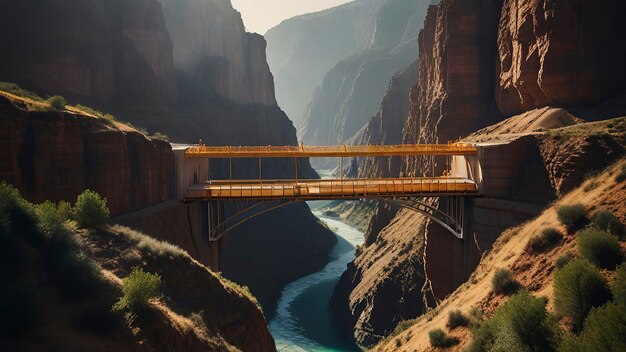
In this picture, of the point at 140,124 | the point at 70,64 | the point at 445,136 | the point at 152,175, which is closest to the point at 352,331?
the point at 445,136

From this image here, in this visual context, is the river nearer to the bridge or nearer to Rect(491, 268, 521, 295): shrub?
the bridge

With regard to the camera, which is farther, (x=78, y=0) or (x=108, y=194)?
(x=78, y=0)

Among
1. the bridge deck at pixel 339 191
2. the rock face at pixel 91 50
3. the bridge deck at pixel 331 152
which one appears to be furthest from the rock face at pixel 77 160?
the rock face at pixel 91 50

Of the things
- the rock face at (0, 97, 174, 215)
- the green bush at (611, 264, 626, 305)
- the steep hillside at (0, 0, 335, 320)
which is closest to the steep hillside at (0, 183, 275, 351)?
the rock face at (0, 97, 174, 215)

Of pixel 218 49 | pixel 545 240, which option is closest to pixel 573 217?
pixel 545 240

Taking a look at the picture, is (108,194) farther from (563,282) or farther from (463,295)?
(563,282)
